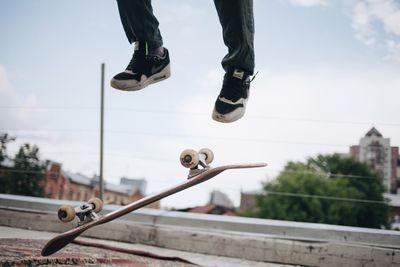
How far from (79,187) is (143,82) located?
36.2m

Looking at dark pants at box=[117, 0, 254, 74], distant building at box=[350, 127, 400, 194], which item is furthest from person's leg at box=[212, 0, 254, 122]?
distant building at box=[350, 127, 400, 194]

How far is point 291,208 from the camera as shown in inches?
1078

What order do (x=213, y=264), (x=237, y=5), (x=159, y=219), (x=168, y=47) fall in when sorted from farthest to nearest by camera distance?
(x=159, y=219) → (x=213, y=264) → (x=168, y=47) → (x=237, y=5)

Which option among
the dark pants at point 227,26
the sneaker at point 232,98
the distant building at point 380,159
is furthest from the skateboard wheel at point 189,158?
the distant building at point 380,159

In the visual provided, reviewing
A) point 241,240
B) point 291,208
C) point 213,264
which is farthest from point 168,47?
point 291,208

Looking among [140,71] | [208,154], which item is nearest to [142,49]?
[140,71]

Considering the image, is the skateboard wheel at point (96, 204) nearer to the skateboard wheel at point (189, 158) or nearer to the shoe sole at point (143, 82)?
the skateboard wheel at point (189, 158)

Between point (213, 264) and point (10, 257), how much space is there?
1.45 m

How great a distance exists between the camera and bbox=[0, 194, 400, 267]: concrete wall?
287 centimetres

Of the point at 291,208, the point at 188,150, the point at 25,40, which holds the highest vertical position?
the point at 25,40

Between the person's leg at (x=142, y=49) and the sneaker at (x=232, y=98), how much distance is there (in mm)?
394

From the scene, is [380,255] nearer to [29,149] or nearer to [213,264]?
[213,264]

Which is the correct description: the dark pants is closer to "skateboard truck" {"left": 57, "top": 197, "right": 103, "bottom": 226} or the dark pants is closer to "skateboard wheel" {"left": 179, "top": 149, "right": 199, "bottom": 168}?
"skateboard wheel" {"left": 179, "top": 149, "right": 199, "bottom": 168}

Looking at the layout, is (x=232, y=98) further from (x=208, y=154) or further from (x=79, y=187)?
(x=79, y=187)
